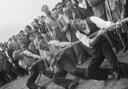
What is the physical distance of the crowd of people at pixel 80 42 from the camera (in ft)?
22.1

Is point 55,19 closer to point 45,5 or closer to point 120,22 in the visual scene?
point 45,5

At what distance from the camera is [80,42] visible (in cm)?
749

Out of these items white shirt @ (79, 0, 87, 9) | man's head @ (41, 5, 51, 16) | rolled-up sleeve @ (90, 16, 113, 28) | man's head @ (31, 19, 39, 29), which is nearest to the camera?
rolled-up sleeve @ (90, 16, 113, 28)

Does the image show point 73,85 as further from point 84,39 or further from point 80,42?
point 84,39

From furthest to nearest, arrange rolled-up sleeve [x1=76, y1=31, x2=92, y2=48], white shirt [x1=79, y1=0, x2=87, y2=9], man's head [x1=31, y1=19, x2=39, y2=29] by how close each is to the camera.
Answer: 1. man's head [x1=31, y1=19, x2=39, y2=29]
2. white shirt [x1=79, y1=0, x2=87, y2=9]
3. rolled-up sleeve [x1=76, y1=31, x2=92, y2=48]

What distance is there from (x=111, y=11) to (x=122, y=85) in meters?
2.07

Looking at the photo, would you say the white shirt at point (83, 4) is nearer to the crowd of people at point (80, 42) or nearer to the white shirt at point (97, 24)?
the crowd of people at point (80, 42)

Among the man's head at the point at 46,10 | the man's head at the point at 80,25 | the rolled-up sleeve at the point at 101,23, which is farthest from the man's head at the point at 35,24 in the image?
the rolled-up sleeve at the point at 101,23

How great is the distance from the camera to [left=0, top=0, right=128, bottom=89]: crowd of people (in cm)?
673

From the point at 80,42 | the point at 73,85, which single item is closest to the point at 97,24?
the point at 80,42

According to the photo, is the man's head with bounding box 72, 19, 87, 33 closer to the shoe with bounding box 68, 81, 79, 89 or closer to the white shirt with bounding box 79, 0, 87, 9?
the white shirt with bounding box 79, 0, 87, 9

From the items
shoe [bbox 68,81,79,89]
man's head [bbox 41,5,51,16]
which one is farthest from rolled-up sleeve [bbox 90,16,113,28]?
man's head [bbox 41,5,51,16]

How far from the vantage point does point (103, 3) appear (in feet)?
25.8

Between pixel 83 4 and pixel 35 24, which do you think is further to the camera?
pixel 35 24
